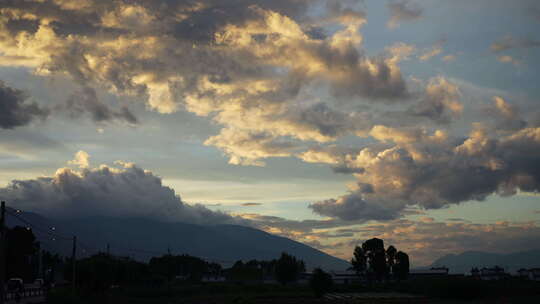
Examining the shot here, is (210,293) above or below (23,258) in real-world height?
below

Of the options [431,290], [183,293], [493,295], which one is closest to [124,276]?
[183,293]

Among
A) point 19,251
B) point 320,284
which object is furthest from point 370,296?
point 19,251

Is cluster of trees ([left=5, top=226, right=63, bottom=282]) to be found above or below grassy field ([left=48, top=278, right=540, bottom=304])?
above

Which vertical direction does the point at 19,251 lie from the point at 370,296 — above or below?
above

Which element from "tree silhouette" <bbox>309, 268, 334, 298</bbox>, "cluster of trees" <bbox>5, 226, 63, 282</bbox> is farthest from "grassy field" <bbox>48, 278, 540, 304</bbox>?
"cluster of trees" <bbox>5, 226, 63, 282</bbox>

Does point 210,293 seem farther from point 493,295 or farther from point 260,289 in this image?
point 493,295

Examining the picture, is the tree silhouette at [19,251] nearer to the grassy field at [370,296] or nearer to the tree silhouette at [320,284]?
the grassy field at [370,296]

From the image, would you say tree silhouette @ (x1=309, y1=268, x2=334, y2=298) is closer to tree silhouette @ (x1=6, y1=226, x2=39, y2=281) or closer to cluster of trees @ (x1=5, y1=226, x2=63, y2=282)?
cluster of trees @ (x1=5, y1=226, x2=63, y2=282)

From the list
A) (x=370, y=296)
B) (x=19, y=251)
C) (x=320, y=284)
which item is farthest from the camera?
(x=19, y=251)

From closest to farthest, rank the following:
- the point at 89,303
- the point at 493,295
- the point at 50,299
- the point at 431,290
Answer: the point at 50,299 → the point at 89,303 → the point at 493,295 → the point at 431,290

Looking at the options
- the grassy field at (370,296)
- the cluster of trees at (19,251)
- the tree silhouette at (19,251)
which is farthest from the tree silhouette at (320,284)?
the tree silhouette at (19,251)

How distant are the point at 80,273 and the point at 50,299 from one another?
153ft

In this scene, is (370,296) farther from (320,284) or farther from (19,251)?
(19,251)

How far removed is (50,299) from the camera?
8769 centimetres
